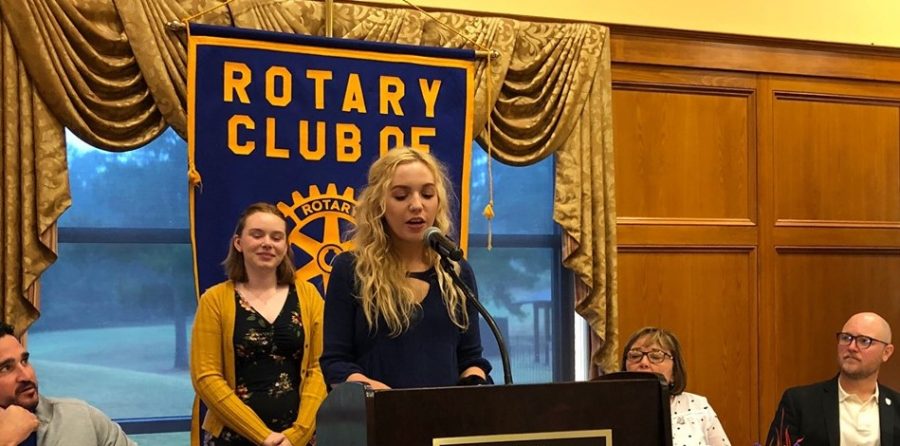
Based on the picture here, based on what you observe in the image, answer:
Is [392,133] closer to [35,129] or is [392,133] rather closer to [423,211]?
[35,129]

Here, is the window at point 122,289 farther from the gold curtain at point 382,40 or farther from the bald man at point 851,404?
the bald man at point 851,404

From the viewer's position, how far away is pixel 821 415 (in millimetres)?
3615

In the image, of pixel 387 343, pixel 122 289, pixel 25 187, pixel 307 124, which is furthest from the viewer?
pixel 122 289

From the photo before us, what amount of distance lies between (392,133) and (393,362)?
2.01 meters

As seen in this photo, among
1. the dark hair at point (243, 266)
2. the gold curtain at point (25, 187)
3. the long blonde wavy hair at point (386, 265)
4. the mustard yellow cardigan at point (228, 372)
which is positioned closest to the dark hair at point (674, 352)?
the mustard yellow cardigan at point (228, 372)

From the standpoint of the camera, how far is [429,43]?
163 inches

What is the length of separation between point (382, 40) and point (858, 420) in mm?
2372

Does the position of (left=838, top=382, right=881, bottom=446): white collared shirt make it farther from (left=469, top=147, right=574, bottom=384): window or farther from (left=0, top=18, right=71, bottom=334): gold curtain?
(left=0, top=18, right=71, bottom=334): gold curtain

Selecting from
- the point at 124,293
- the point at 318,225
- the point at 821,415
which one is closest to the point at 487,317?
the point at 318,225

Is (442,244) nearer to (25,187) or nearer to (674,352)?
(674,352)

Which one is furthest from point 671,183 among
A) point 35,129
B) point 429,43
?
point 35,129

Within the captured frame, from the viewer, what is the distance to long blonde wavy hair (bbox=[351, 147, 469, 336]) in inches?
76.4

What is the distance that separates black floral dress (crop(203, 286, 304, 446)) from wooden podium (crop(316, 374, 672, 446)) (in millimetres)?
1401

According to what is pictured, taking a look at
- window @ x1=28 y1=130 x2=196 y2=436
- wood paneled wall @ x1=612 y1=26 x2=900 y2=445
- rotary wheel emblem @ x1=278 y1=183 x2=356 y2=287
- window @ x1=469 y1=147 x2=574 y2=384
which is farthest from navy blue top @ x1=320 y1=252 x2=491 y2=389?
wood paneled wall @ x1=612 y1=26 x2=900 y2=445
